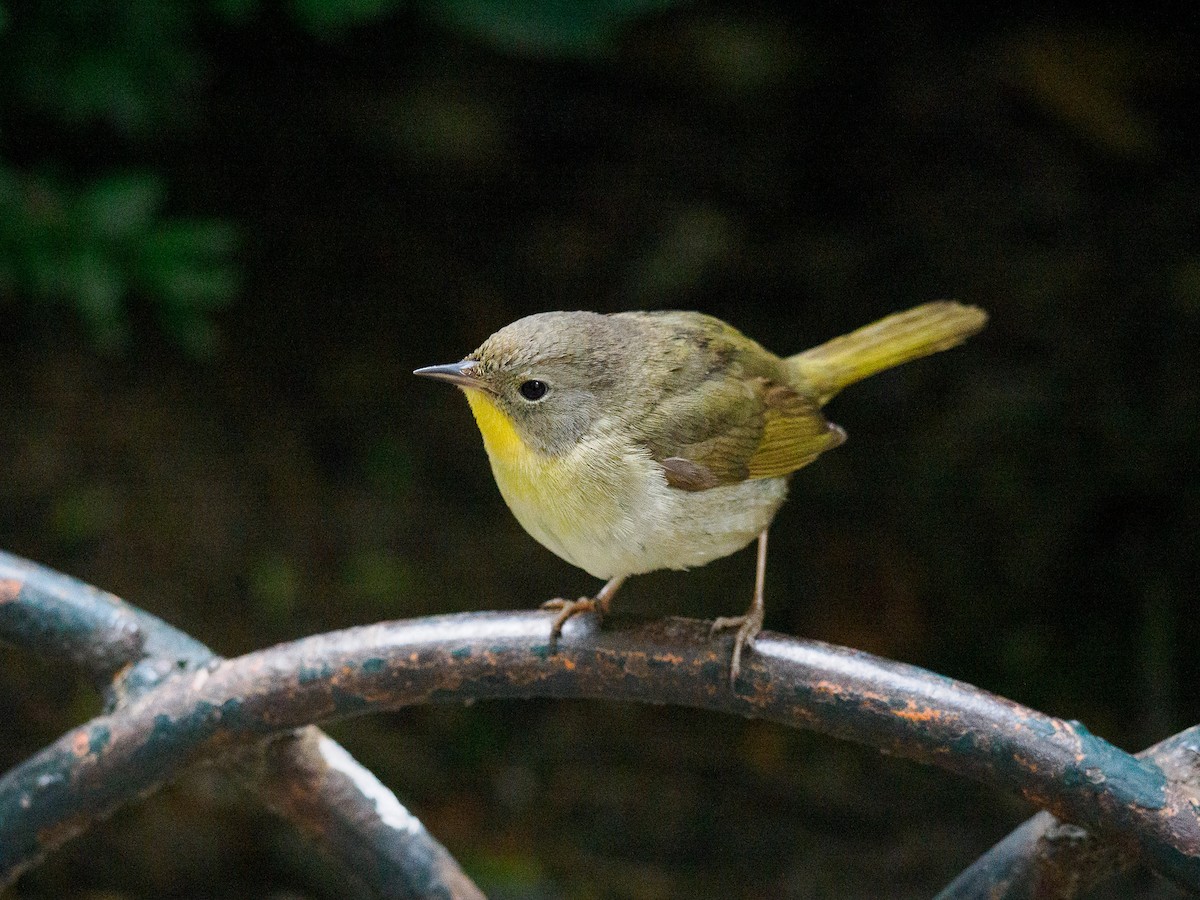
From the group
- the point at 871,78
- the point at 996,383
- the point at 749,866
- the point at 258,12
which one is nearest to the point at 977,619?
the point at 996,383

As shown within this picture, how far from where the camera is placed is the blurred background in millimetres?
3240

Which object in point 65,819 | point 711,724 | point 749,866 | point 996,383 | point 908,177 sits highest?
point 908,177

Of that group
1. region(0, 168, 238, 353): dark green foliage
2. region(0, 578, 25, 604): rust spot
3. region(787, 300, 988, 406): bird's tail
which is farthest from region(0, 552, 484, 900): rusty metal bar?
region(0, 168, 238, 353): dark green foliage

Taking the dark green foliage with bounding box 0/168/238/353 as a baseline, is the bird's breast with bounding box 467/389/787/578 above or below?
below

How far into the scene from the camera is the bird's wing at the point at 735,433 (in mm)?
1747

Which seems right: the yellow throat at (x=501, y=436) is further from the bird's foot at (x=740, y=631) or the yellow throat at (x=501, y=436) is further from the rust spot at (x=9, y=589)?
the rust spot at (x=9, y=589)

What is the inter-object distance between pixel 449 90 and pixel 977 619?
6.72ft

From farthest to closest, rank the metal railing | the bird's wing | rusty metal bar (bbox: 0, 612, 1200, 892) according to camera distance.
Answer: the bird's wing < rusty metal bar (bbox: 0, 612, 1200, 892) < the metal railing

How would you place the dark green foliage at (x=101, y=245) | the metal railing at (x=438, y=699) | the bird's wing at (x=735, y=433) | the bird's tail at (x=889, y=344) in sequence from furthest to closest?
the dark green foliage at (x=101, y=245), the bird's tail at (x=889, y=344), the bird's wing at (x=735, y=433), the metal railing at (x=438, y=699)

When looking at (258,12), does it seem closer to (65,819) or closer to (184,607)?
(184,607)

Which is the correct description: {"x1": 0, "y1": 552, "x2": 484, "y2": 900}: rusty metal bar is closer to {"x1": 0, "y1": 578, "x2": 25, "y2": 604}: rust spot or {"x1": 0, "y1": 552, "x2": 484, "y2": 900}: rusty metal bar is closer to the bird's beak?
{"x1": 0, "y1": 578, "x2": 25, "y2": 604}: rust spot

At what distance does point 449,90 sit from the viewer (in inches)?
137

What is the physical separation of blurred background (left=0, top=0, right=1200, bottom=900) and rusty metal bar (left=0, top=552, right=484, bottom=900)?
156 centimetres

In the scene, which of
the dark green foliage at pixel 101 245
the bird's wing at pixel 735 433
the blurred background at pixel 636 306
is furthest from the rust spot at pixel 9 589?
the blurred background at pixel 636 306
